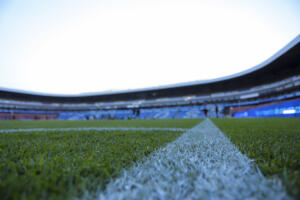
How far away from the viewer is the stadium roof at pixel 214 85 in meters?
15.2

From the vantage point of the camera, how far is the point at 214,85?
23797 millimetres

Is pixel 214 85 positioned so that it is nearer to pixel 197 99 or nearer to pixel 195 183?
pixel 197 99

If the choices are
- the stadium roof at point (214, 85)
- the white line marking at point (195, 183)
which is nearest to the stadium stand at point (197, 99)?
the stadium roof at point (214, 85)

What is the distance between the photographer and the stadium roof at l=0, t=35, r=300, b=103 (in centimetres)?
1524

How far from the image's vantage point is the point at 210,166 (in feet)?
2.10

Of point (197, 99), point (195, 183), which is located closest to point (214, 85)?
point (197, 99)

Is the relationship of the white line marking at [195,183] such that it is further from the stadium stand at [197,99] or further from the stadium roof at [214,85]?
the stadium roof at [214,85]

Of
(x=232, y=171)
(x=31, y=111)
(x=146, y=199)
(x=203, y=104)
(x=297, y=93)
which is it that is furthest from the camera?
(x=31, y=111)

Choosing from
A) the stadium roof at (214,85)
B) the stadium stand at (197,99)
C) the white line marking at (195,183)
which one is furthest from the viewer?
Result: the stadium stand at (197,99)

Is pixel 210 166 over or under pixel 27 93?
under

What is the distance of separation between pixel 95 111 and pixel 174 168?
110ft

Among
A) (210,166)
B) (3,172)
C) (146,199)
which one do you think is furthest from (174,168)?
(3,172)

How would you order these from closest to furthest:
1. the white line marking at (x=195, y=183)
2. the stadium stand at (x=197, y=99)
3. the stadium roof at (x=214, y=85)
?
the white line marking at (x=195, y=183), the stadium roof at (x=214, y=85), the stadium stand at (x=197, y=99)

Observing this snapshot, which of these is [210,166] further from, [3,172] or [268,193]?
[3,172]
